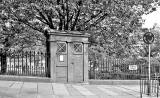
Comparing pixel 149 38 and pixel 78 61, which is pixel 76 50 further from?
→ pixel 149 38

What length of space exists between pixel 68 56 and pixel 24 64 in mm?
2420

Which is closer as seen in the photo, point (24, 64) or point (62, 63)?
point (24, 64)

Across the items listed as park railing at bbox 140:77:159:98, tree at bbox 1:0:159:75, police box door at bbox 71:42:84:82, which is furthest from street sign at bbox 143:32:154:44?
tree at bbox 1:0:159:75

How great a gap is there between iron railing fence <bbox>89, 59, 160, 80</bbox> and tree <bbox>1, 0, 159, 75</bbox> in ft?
9.92

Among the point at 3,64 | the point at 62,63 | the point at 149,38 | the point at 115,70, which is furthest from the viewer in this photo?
the point at 115,70

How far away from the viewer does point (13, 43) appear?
65.1 ft

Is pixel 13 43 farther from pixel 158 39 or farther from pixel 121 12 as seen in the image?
pixel 158 39

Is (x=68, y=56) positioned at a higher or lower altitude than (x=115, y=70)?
higher

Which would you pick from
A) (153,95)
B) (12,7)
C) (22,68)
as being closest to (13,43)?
(12,7)

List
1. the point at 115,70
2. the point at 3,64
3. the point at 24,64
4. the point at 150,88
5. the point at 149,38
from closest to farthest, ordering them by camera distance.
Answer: the point at 150,88, the point at 149,38, the point at 3,64, the point at 24,64, the point at 115,70

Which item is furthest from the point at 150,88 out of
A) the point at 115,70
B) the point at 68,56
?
the point at 68,56

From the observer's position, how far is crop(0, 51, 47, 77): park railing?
13.4m

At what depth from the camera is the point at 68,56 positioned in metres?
14.0

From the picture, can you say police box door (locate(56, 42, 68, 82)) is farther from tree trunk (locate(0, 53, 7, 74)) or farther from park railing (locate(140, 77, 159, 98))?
park railing (locate(140, 77, 159, 98))
